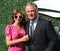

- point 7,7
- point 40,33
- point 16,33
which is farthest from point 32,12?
point 7,7

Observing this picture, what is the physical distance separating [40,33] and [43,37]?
0.07 metres

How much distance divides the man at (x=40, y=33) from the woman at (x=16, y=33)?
183mm

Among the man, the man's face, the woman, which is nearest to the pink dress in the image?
the woman

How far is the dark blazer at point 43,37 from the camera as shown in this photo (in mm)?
4340

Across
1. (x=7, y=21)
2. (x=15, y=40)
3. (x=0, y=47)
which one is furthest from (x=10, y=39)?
(x=7, y=21)

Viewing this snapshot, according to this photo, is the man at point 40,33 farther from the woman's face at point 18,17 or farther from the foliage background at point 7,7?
the foliage background at point 7,7

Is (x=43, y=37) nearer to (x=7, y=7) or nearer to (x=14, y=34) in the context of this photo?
(x=14, y=34)

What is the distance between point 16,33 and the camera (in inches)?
179

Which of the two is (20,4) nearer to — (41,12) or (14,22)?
(41,12)

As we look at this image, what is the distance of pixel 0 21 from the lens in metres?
7.41

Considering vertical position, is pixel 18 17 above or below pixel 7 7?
above

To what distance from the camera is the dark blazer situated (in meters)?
4.34

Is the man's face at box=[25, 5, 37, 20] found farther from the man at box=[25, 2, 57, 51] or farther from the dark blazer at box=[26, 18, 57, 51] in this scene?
the dark blazer at box=[26, 18, 57, 51]

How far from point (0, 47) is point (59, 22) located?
4.95 feet
